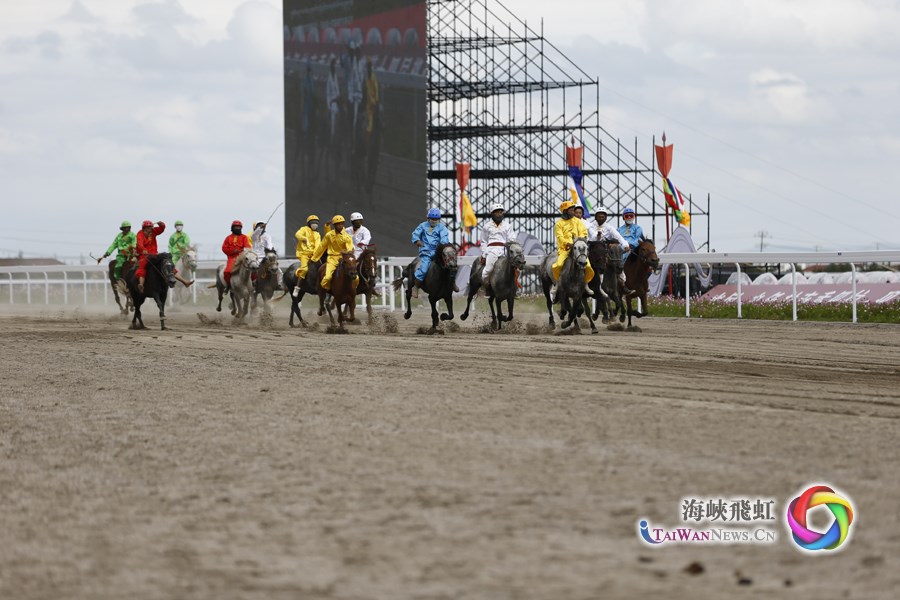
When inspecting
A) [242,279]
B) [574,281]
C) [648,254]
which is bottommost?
[574,281]

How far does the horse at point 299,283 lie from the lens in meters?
23.8

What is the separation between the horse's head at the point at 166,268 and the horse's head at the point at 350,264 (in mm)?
3075

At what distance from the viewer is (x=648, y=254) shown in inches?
872

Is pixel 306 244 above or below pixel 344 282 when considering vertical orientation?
above

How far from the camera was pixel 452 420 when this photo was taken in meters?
9.15

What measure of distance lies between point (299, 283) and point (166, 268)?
9.92 ft

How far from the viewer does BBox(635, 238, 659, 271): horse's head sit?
22109 millimetres

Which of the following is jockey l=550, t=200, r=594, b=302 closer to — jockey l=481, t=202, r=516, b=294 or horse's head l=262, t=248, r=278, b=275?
jockey l=481, t=202, r=516, b=294

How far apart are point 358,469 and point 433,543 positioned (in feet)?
6.03

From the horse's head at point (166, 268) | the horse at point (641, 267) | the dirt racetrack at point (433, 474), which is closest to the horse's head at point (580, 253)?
the horse at point (641, 267)

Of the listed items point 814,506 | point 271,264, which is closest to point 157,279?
point 271,264

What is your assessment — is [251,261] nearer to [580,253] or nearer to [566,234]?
[566,234]

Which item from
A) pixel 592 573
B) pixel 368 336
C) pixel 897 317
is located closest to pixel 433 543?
pixel 592 573

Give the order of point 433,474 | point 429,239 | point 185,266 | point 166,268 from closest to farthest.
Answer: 1. point 433,474
2. point 429,239
3. point 166,268
4. point 185,266
